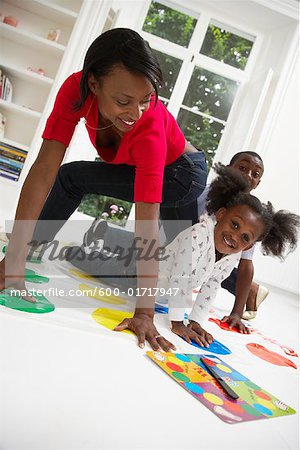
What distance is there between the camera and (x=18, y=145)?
3.09 meters

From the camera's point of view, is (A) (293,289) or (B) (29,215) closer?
(B) (29,215)

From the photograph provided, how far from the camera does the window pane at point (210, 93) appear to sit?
3.94m

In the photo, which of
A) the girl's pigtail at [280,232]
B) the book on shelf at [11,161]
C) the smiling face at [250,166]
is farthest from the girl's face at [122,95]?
the book on shelf at [11,161]

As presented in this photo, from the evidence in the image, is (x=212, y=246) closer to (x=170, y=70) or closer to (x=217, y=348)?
(x=217, y=348)

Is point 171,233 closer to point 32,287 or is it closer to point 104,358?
point 32,287

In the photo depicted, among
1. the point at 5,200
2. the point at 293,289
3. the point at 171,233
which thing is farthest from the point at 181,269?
the point at 293,289

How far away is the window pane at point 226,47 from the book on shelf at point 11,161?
2052mm

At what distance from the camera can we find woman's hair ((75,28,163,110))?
0.92 metres

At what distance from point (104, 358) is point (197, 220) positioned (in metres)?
0.78

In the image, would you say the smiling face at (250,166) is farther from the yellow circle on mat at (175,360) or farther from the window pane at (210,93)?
the window pane at (210,93)

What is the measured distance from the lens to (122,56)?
3.01 ft

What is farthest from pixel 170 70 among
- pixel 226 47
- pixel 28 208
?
pixel 28 208

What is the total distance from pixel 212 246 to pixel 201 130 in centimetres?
286

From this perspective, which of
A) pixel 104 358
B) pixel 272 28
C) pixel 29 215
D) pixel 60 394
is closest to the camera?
pixel 60 394
